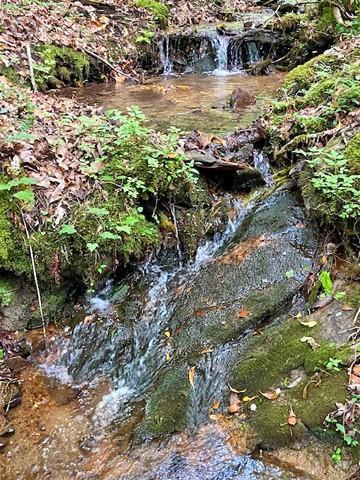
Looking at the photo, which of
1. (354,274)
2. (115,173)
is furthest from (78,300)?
(354,274)

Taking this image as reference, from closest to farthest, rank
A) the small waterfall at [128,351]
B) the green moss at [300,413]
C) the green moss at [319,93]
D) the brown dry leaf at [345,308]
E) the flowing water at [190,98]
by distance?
the green moss at [300,413], the brown dry leaf at [345,308], the small waterfall at [128,351], the green moss at [319,93], the flowing water at [190,98]

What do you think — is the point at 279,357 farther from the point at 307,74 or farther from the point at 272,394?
the point at 307,74

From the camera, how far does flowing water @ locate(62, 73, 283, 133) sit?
7.48m

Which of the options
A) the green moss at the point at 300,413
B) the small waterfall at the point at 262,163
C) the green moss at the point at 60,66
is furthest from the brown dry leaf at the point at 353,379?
the green moss at the point at 60,66

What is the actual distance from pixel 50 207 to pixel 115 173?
79 cm

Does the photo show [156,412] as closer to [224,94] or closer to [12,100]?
[12,100]

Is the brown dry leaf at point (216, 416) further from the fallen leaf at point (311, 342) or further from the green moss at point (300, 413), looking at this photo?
the fallen leaf at point (311, 342)

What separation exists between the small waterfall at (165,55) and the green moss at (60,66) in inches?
101

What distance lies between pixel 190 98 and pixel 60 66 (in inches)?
122

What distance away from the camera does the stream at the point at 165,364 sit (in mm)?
3268

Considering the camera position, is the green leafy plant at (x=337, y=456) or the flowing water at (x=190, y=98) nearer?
the green leafy plant at (x=337, y=456)

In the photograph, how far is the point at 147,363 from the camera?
4.19 metres

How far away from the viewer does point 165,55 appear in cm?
1272

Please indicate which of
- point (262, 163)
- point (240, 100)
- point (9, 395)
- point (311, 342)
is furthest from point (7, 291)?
point (240, 100)
